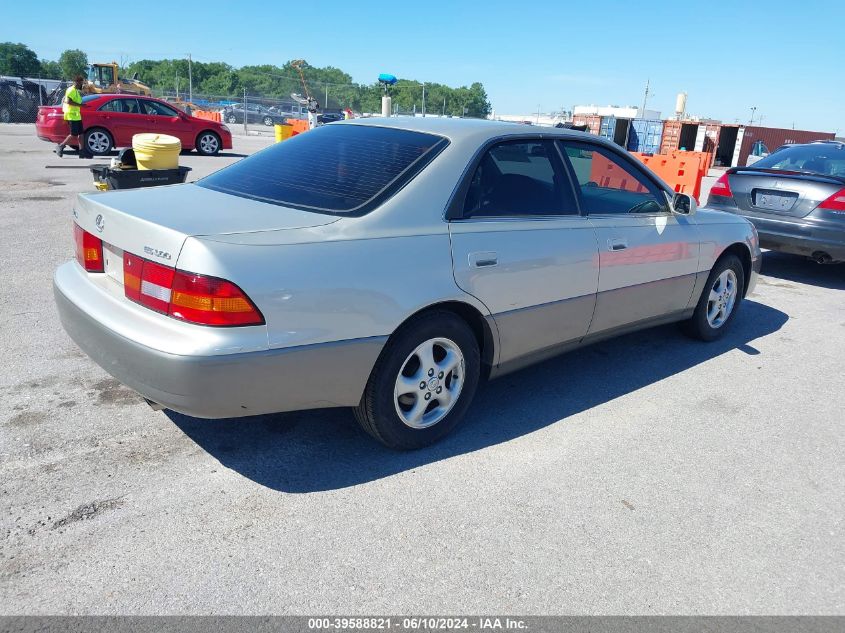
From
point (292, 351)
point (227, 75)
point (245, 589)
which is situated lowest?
point (245, 589)

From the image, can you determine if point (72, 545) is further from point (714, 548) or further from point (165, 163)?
point (165, 163)

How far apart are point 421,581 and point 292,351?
1026mm

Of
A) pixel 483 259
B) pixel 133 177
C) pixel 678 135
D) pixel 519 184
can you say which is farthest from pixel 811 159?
Result: pixel 678 135

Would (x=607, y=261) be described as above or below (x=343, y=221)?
below

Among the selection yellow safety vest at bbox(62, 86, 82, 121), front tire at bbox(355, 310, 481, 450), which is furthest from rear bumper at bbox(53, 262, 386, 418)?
yellow safety vest at bbox(62, 86, 82, 121)

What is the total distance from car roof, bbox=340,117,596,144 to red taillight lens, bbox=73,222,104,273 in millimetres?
1624

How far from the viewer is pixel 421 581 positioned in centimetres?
243

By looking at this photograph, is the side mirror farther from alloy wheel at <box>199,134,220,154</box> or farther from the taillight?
alloy wheel at <box>199,134,220,154</box>

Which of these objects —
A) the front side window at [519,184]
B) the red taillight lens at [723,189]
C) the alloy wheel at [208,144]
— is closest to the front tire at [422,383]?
the front side window at [519,184]

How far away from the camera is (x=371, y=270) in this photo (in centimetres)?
284

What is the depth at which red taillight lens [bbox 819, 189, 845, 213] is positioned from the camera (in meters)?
6.84

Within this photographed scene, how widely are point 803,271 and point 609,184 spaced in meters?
5.40

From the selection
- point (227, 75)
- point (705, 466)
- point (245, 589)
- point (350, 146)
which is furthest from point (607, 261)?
point (227, 75)

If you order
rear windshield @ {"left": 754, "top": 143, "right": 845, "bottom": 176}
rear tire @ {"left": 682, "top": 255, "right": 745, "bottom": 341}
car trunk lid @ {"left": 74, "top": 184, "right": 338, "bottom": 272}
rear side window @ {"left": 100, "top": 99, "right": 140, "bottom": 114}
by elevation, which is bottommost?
rear tire @ {"left": 682, "top": 255, "right": 745, "bottom": 341}
